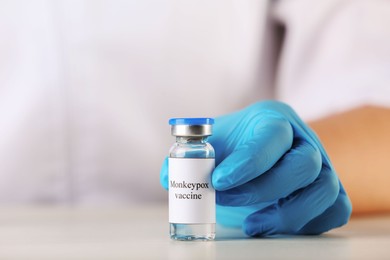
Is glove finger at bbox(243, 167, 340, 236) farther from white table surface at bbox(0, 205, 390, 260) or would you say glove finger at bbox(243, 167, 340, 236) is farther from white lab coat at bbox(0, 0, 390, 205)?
white lab coat at bbox(0, 0, 390, 205)

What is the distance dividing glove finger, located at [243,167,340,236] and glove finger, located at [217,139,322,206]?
0.04 meters

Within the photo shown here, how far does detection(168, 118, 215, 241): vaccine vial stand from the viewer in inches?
45.2

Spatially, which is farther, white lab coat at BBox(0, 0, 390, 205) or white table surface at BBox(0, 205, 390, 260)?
white lab coat at BBox(0, 0, 390, 205)

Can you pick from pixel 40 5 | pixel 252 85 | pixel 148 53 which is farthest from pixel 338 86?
pixel 40 5

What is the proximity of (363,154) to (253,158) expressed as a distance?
59 centimetres

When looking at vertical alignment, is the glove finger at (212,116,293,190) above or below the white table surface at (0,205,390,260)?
above

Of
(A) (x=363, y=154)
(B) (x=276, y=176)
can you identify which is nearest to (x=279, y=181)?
(B) (x=276, y=176)

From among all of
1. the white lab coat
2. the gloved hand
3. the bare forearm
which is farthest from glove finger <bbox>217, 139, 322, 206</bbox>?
the white lab coat

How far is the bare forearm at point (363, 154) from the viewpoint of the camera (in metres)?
1.63

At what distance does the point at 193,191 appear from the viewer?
1.15 m

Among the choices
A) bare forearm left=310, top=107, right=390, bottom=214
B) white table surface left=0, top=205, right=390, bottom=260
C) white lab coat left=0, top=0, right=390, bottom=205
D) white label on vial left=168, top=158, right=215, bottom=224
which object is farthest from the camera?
white lab coat left=0, top=0, right=390, bottom=205

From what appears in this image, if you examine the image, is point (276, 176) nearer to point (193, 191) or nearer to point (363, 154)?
point (193, 191)

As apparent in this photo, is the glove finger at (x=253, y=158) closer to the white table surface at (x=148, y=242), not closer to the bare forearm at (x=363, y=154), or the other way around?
the white table surface at (x=148, y=242)

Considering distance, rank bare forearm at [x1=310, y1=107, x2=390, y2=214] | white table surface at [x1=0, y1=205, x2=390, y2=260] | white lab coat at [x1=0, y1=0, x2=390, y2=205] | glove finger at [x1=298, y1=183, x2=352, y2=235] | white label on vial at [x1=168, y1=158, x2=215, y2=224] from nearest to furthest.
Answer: white table surface at [x1=0, y1=205, x2=390, y2=260] → white label on vial at [x1=168, y1=158, x2=215, y2=224] → glove finger at [x1=298, y1=183, x2=352, y2=235] → bare forearm at [x1=310, y1=107, x2=390, y2=214] → white lab coat at [x1=0, y1=0, x2=390, y2=205]
